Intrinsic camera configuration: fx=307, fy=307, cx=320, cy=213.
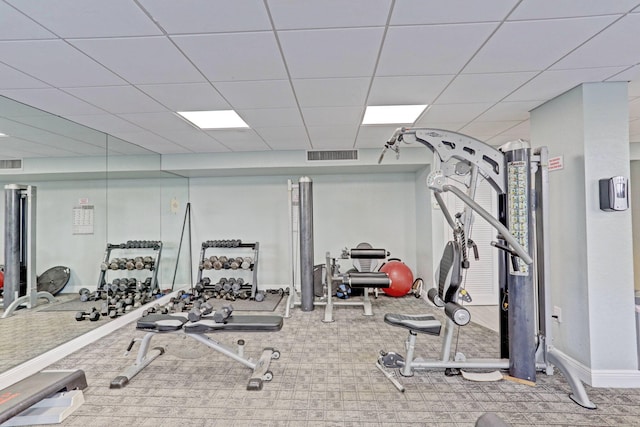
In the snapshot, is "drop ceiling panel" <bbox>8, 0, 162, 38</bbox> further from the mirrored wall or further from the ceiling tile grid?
the mirrored wall

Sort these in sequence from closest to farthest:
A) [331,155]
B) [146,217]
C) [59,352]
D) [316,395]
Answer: [316,395] < [59,352] < [331,155] < [146,217]

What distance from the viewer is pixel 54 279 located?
15.8 ft

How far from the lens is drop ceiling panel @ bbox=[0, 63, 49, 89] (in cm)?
214

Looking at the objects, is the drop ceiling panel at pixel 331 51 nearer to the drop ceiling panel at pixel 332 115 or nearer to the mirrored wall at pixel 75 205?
the drop ceiling panel at pixel 332 115

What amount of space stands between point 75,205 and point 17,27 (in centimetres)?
411

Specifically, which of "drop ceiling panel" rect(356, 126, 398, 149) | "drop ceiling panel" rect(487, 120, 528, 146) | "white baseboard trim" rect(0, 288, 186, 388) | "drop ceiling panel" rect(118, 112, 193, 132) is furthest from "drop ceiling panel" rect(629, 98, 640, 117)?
"white baseboard trim" rect(0, 288, 186, 388)

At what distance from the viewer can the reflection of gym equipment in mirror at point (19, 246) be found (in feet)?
11.9

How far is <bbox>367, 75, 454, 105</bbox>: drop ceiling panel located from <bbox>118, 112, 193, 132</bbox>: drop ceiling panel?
2.02 m

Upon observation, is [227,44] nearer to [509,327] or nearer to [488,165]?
[488,165]

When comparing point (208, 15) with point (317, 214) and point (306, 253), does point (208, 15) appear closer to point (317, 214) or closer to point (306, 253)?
point (306, 253)

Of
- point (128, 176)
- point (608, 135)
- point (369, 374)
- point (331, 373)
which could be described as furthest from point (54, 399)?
point (608, 135)

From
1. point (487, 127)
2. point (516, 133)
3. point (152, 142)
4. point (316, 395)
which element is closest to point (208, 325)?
point (316, 395)

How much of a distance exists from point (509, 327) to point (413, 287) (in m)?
2.88

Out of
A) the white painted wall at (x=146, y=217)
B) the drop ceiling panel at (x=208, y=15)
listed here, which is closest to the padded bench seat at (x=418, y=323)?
the drop ceiling panel at (x=208, y=15)
